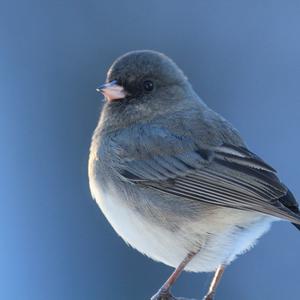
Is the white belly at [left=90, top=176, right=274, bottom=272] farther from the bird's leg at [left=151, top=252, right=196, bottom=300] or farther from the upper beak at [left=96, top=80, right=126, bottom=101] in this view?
the upper beak at [left=96, top=80, right=126, bottom=101]

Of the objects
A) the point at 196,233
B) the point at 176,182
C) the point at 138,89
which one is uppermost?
the point at 138,89

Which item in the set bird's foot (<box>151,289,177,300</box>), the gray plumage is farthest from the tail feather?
bird's foot (<box>151,289,177,300</box>)

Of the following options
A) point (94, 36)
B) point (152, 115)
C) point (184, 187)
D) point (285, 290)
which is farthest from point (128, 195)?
point (94, 36)

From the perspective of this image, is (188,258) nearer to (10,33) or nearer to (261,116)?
(261,116)

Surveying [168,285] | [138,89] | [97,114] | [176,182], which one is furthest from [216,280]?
[97,114]

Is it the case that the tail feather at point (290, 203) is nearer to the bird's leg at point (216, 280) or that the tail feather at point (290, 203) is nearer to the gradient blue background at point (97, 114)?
the bird's leg at point (216, 280)

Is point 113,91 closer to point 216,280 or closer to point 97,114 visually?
point 216,280

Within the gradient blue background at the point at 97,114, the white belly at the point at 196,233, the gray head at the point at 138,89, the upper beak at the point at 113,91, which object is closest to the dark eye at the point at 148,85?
the gray head at the point at 138,89
